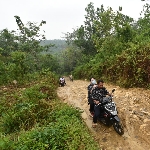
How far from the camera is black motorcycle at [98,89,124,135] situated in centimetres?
Result: 678

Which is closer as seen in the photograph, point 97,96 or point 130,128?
point 130,128

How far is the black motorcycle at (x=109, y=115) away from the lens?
22.2 feet

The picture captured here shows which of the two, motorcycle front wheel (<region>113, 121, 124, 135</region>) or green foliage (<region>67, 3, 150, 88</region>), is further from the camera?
green foliage (<region>67, 3, 150, 88</region>)

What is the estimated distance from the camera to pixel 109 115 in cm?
696

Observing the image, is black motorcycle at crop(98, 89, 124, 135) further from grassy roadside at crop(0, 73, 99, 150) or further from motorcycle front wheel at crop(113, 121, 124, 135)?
grassy roadside at crop(0, 73, 99, 150)

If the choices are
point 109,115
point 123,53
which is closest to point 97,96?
point 109,115

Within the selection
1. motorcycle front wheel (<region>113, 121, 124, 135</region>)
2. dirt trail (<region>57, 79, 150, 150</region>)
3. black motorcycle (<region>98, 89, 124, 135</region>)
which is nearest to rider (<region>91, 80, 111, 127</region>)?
black motorcycle (<region>98, 89, 124, 135</region>)

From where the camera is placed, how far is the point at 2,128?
776 centimetres

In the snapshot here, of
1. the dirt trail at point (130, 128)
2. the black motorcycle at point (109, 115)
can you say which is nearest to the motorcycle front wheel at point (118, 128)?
the black motorcycle at point (109, 115)

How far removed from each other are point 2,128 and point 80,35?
32037 mm

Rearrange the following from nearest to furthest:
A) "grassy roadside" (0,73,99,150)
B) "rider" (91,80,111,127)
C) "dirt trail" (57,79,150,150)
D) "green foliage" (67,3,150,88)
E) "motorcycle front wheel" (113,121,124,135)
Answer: "grassy roadside" (0,73,99,150), "dirt trail" (57,79,150,150), "motorcycle front wheel" (113,121,124,135), "rider" (91,80,111,127), "green foliage" (67,3,150,88)

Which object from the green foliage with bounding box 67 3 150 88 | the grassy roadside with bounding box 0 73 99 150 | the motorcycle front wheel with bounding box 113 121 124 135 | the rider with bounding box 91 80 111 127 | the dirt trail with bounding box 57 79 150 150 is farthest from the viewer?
the green foliage with bounding box 67 3 150 88

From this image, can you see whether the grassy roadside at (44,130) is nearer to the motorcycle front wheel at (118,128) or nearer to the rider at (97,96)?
the rider at (97,96)

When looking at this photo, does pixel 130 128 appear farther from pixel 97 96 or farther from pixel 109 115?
pixel 97 96
